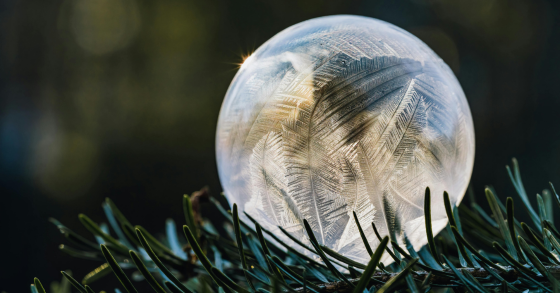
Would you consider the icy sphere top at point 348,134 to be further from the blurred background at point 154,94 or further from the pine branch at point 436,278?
the blurred background at point 154,94

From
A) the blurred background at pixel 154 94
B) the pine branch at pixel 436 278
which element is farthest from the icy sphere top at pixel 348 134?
the blurred background at pixel 154 94

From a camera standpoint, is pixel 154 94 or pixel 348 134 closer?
pixel 348 134

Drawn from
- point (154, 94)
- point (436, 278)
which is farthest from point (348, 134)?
point (154, 94)

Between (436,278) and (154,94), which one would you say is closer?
(436,278)

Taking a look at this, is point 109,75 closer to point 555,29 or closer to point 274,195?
point 274,195

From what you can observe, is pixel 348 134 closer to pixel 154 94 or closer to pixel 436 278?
pixel 436 278
